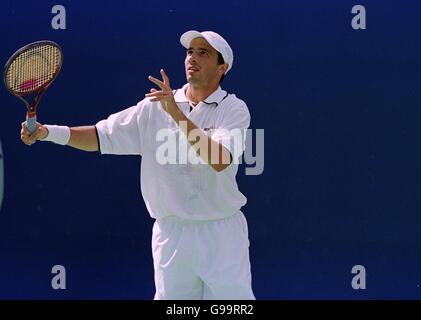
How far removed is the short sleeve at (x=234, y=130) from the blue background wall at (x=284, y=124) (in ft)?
2.98

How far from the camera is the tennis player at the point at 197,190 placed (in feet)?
15.7

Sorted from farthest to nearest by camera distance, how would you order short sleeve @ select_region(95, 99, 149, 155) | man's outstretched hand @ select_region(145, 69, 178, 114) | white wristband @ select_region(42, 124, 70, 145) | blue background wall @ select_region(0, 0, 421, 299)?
blue background wall @ select_region(0, 0, 421, 299) < short sleeve @ select_region(95, 99, 149, 155) < white wristband @ select_region(42, 124, 70, 145) < man's outstretched hand @ select_region(145, 69, 178, 114)

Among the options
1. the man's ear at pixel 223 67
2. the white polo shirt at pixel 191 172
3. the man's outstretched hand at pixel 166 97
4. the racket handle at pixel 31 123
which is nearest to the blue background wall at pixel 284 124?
the man's ear at pixel 223 67

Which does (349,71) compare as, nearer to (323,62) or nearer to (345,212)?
(323,62)

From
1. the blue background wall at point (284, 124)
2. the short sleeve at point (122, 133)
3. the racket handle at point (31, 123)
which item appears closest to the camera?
the racket handle at point (31, 123)

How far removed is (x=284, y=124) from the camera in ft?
18.9

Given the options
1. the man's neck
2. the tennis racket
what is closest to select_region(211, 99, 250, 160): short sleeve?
the man's neck

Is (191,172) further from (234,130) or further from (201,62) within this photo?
(201,62)

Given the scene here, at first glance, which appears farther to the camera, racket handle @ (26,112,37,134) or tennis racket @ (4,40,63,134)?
tennis racket @ (4,40,63,134)

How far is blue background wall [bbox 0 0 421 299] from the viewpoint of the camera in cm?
574

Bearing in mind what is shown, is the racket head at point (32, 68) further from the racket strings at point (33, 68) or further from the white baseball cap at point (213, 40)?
A: the white baseball cap at point (213, 40)

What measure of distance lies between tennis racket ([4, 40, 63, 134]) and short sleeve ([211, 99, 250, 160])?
2.29ft

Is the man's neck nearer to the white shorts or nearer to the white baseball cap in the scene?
the white baseball cap

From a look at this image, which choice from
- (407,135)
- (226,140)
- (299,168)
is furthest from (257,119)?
(226,140)
